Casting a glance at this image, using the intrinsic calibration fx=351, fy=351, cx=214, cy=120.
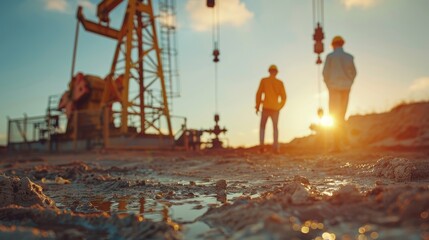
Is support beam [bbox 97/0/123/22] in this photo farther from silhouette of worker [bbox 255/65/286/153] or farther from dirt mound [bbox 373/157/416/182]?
dirt mound [bbox 373/157/416/182]

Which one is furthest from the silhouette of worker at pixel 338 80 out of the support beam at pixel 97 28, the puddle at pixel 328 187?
the support beam at pixel 97 28

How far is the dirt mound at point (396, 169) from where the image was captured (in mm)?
2654

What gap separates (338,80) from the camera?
21.6 feet

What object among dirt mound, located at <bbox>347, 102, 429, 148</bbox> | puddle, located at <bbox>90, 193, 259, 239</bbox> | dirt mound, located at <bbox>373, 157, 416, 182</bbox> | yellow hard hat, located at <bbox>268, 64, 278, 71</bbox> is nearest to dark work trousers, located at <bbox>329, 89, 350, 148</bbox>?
yellow hard hat, located at <bbox>268, 64, 278, 71</bbox>

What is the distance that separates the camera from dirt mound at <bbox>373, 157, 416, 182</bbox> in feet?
8.71

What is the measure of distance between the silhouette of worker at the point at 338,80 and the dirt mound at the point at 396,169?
3675 millimetres

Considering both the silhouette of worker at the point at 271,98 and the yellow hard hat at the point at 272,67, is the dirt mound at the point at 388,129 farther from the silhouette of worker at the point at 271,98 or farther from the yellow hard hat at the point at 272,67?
the yellow hard hat at the point at 272,67

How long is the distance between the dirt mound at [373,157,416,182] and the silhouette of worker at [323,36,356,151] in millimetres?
3675

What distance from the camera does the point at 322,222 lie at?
1.11 metres

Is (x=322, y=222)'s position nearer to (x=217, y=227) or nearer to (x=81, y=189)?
(x=217, y=227)

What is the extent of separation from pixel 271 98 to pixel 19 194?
619 centimetres

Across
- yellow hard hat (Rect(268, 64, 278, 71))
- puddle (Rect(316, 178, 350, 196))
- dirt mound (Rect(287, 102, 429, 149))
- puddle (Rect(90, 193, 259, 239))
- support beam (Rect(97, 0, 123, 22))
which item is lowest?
puddle (Rect(90, 193, 259, 239))

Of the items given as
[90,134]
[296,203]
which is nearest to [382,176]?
[296,203]

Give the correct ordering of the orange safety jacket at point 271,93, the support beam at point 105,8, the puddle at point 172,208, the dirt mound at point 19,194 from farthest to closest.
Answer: the support beam at point 105,8, the orange safety jacket at point 271,93, the dirt mound at point 19,194, the puddle at point 172,208
